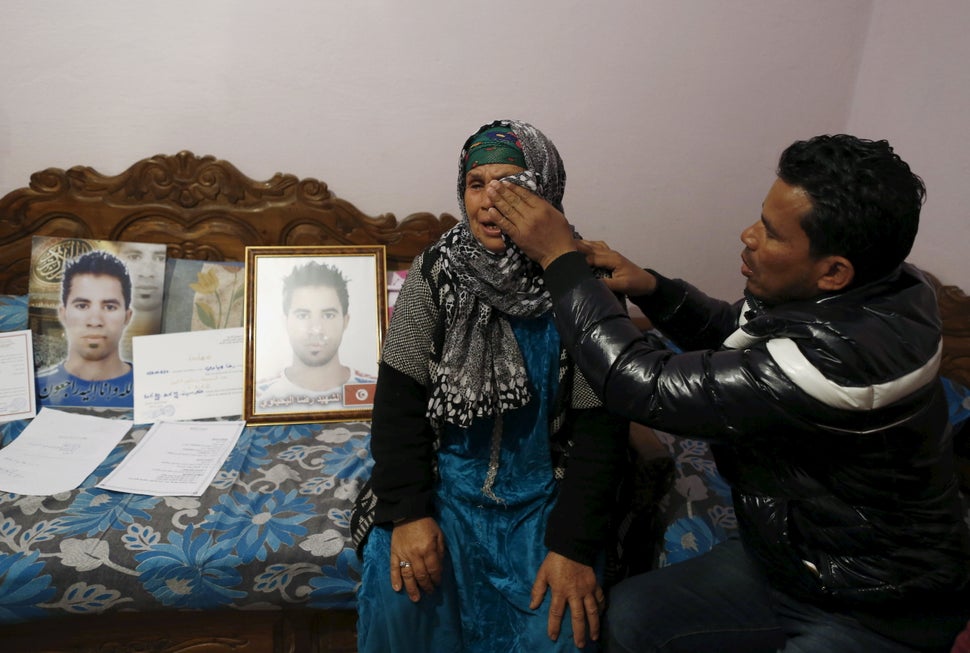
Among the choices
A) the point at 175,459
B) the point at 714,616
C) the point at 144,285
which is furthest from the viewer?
the point at 144,285

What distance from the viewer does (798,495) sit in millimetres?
1117

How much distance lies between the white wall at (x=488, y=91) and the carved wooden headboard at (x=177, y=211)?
0.08m

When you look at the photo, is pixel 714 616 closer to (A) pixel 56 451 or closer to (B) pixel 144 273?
(A) pixel 56 451

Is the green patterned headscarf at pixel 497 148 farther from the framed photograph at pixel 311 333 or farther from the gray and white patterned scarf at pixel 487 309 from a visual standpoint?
the framed photograph at pixel 311 333

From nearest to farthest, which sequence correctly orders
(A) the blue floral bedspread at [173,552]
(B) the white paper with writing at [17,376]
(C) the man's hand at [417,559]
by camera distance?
(C) the man's hand at [417,559], (A) the blue floral bedspread at [173,552], (B) the white paper with writing at [17,376]

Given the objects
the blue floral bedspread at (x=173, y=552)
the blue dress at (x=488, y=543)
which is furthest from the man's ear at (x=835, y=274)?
the blue floral bedspread at (x=173, y=552)

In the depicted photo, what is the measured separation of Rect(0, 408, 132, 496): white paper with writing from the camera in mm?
1622

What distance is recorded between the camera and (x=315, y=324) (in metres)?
2.08

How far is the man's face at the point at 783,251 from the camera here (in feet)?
3.45

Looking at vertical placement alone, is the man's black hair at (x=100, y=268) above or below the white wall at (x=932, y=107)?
below

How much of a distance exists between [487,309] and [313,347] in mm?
917

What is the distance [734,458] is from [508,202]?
2.10ft

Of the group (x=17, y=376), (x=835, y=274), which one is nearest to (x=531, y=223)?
(x=835, y=274)

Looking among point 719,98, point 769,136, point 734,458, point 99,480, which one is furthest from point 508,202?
point 769,136
